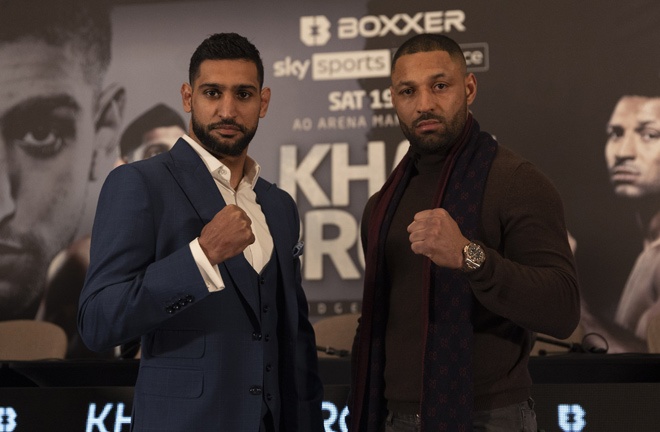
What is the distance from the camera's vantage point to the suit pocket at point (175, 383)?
202 cm

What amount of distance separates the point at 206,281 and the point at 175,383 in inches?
10.7

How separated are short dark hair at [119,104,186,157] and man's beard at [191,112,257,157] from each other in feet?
14.5

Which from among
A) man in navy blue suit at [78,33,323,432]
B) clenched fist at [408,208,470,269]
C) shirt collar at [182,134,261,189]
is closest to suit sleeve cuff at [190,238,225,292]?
man in navy blue suit at [78,33,323,432]

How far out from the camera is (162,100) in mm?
6672

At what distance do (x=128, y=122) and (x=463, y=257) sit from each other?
16.9 ft

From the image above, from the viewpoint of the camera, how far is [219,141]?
2279 millimetres

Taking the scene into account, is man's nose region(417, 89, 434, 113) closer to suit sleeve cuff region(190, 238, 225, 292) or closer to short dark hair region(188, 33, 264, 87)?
short dark hair region(188, 33, 264, 87)

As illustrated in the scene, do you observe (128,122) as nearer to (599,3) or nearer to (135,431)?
(599,3)

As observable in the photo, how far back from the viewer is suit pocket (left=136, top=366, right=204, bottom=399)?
2.02m

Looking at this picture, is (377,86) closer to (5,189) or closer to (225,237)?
(5,189)

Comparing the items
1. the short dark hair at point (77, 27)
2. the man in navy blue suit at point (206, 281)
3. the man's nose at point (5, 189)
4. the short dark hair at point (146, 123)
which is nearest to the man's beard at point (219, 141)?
the man in navy blue suit at point (206, 281)

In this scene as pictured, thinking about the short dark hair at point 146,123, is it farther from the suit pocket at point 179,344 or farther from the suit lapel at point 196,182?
the suit pocket at point 179,344

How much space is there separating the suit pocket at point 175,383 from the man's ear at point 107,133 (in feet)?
16.0

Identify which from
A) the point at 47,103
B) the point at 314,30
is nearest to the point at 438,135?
the point at 314,30
